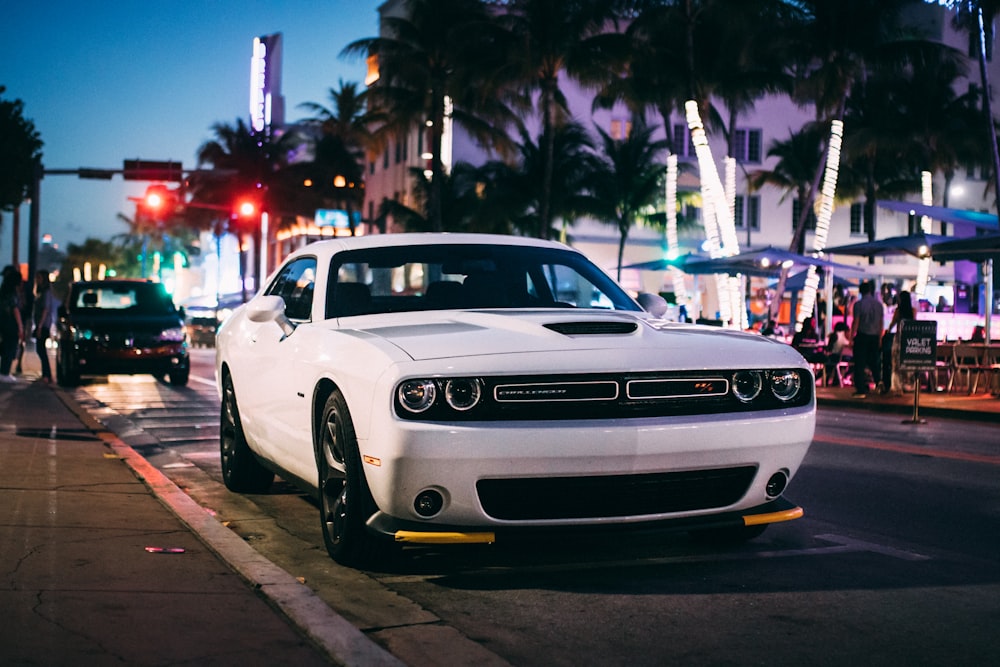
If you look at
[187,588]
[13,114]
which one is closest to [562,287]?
[187,588]

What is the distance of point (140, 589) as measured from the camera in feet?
17.2

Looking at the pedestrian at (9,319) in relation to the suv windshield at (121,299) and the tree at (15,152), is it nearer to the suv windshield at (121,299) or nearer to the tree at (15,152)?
the suv windshield at (121,299)

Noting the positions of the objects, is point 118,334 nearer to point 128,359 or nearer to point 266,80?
point 128,359

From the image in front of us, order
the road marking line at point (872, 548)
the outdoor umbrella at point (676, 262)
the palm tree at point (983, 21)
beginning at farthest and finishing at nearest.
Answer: the outdoor umbrella at point (676, 262), the palm tree at point (983, 21), the road marking line at point (872, 548)

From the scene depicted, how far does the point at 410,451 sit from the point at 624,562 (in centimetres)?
144

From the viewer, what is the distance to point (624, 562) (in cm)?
599

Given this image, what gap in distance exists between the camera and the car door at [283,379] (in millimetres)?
6418

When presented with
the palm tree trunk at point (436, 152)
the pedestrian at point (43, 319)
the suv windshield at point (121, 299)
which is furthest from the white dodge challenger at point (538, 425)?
the palm tree trunk at point (436, 152)

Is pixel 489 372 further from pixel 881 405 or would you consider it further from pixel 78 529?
pixel 881 405

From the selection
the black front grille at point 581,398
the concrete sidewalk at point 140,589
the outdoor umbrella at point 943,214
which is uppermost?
the outdoor umbrella at point 943,214

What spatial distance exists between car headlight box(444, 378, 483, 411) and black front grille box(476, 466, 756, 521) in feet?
1.03

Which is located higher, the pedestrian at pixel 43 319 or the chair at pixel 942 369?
the pedestrian at pixel 43 319

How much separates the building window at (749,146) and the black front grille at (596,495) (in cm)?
5988

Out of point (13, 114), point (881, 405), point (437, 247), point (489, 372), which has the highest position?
point (13, 114)
